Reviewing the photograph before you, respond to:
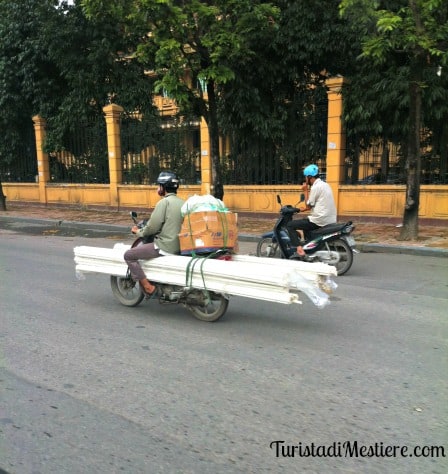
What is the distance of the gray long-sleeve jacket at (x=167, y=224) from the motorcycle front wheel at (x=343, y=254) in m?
3.28

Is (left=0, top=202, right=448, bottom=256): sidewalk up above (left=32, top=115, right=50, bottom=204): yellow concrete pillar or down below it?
below

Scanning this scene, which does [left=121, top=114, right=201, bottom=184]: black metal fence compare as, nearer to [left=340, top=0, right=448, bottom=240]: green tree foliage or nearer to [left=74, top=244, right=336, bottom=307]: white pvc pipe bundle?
[left=340, top=0, right=448, bottom=240]: green tree foliage

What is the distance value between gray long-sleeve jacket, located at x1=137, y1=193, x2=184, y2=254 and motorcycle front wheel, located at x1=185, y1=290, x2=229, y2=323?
0.58 m

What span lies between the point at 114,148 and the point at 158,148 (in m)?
1.81

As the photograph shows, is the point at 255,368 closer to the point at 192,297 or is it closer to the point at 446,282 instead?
the point at 192,297

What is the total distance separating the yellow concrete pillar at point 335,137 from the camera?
12.9 metres

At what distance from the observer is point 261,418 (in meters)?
3.25

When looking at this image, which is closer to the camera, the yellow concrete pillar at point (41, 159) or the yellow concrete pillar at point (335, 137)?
the yellow concrete pillar at point (335, 137)

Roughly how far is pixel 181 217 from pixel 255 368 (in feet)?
6.60

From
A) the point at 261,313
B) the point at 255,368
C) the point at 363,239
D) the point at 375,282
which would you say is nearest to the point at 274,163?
the point at 363,239

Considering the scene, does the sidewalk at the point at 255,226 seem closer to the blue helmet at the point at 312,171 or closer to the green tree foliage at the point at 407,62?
the green tree foliage at the point at 407,62

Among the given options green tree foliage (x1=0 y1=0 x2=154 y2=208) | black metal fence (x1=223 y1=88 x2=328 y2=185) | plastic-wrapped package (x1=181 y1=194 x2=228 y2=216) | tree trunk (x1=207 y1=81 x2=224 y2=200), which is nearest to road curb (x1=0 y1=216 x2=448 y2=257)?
tree trunk (x1=207 y1=81 x2=224 y2=200)

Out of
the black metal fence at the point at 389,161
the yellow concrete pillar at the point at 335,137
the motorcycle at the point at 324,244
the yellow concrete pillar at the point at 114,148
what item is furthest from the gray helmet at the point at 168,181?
the yellow concrete pillar at the point at 114,148

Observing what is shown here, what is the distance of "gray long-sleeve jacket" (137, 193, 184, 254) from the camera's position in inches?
210
